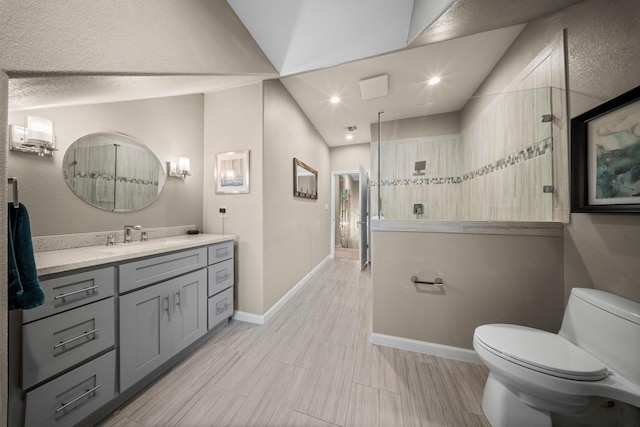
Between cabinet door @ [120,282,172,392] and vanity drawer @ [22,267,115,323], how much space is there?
0.14 m

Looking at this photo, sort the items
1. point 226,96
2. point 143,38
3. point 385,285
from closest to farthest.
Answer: point 143,38, point 385,285, point 226,96

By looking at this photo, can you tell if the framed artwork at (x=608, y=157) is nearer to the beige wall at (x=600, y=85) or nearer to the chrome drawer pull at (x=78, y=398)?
the beige wall at (x=600, y=85)

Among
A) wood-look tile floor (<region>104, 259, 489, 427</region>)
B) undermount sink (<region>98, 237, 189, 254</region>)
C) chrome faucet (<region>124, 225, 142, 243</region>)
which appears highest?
chrome faucet (<region>124, 225, 142, 243</region>)

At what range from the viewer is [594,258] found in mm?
1177

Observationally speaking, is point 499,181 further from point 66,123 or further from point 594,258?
point 66,123

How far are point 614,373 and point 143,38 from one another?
8.76 feet

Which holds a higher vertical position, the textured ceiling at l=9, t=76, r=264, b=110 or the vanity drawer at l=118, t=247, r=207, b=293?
the textured ceiling at l=9, t=76, r=264, b=110

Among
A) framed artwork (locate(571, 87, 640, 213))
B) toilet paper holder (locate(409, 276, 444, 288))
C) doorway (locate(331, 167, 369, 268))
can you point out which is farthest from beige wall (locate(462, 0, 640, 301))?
doorway (locate(331, 167, 369, 268))

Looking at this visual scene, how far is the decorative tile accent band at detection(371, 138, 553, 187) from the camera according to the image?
1.53 metres

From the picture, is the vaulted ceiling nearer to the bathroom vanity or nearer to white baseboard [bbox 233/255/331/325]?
the bathroom vanity

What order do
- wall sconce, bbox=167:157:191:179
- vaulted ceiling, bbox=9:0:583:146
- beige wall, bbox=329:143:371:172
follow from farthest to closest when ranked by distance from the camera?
beige wall, bbox=329:143:371:172 < wall sconce, bbox=167:157:191:179 < vaulted ceiling, bbox=9:0:583:146

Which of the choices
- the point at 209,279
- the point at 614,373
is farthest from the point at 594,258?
the point at 209,279

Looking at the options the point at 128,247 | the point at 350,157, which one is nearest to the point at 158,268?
the point at 128,247

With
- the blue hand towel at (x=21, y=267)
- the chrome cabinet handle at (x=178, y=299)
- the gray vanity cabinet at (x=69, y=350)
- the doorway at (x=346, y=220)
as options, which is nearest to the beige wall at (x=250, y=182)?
the chrome cabinet handle at (x=178, y=299)
